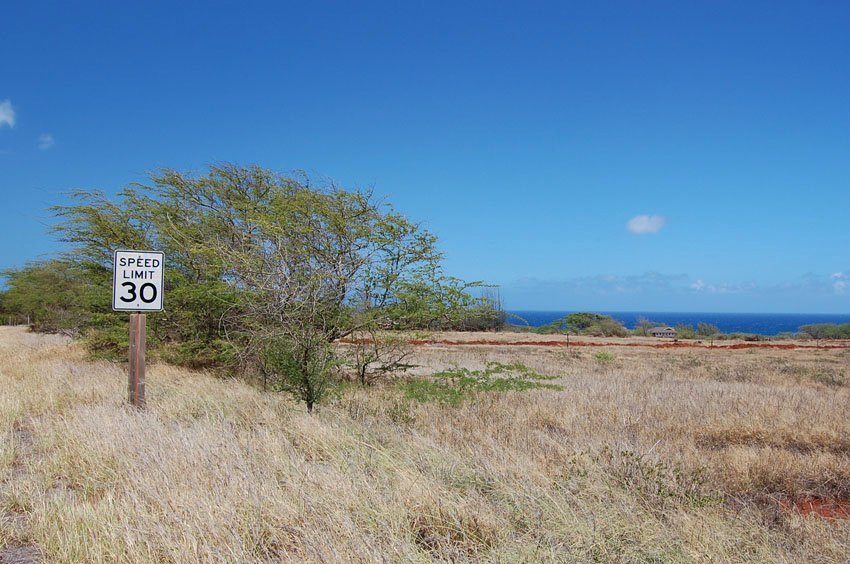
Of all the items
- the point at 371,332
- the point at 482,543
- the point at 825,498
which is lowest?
the point at 825,498

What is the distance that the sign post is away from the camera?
8.21 m

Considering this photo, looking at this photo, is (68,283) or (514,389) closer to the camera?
(514,389)

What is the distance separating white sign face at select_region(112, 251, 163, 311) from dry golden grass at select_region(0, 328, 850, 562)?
1527 mm

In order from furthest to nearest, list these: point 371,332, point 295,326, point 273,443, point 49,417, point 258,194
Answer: point 258,194, point 371,332, point 295,326, point 49,417, point 273,443

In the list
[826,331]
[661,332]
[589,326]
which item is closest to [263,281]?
[589,326]

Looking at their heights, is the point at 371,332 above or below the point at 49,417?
above

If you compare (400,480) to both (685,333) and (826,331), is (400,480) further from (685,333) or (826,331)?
(826,331)

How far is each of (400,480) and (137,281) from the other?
219 inches

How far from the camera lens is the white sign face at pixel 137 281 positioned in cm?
819

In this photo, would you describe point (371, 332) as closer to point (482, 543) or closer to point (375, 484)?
point (375, 484)

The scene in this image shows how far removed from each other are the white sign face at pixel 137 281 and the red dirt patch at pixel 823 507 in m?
8.34

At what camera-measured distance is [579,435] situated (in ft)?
26.0

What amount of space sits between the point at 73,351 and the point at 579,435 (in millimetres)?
17191

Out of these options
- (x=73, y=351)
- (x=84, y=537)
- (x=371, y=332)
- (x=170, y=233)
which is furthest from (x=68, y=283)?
(x=84, y=537)
